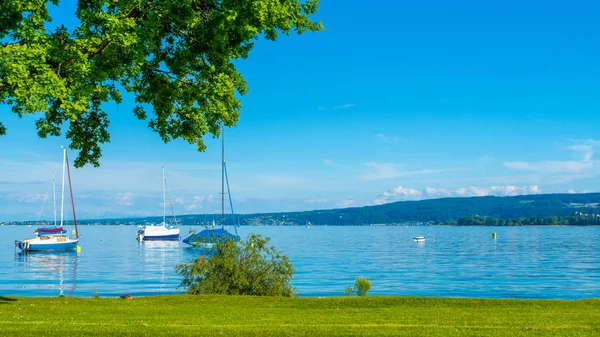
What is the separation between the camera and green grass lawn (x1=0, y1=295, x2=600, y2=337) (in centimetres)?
1545

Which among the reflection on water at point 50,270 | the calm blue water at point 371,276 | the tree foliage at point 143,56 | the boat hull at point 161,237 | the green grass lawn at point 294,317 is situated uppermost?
the tree foliage at point 143,56

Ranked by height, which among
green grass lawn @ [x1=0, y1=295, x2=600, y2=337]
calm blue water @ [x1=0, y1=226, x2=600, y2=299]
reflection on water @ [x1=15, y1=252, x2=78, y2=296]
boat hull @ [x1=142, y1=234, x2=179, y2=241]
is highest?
boat hull @ [x1=142, y1=234, x2=179, y2=241]

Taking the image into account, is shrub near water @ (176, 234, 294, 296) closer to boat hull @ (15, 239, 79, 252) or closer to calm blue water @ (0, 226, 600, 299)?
calm blue water @ (0, 226, 600, 299)

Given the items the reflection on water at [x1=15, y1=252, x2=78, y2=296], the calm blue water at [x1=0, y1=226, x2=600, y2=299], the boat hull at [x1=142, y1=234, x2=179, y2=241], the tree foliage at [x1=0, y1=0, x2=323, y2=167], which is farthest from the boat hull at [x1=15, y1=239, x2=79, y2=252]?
the tree foliage at [x1=0, y1=0, x2=323, y2=167]

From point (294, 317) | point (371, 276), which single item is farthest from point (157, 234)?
Result: point (294, 317)

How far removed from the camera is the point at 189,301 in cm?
2559

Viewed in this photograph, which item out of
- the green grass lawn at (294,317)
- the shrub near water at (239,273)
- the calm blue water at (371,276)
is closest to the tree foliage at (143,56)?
the green grass lawn at (294,317)

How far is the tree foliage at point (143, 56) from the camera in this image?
14281mm

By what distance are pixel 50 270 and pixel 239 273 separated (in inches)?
1851

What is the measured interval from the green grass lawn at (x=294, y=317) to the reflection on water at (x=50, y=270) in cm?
2908

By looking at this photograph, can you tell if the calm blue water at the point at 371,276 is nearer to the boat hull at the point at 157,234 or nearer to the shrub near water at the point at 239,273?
the shrub near water at the point at 239,273

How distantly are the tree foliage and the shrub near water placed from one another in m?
13.6

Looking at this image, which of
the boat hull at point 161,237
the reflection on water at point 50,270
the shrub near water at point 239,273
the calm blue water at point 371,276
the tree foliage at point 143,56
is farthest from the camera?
the boat hull at point 161,237

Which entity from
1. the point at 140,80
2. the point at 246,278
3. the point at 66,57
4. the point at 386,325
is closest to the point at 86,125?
the point at 140,80
